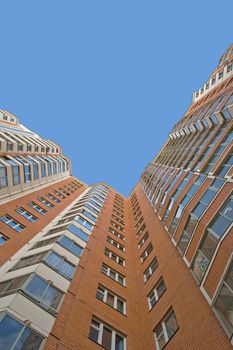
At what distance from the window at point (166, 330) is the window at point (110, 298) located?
9.15 feet

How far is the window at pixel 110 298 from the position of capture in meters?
16.5

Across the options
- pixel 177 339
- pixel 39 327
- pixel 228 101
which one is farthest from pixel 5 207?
pixel 228 101

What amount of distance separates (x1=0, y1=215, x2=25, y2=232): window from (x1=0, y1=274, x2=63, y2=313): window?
1137cm

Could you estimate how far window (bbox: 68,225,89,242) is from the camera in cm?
2231

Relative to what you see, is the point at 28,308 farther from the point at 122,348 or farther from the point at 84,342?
the point at 122,348

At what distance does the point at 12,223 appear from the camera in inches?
1019

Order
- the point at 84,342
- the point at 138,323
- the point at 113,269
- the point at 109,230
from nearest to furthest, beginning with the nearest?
the point at 84,342
the point at 138,323
the point at 113,269
the point at 109,230

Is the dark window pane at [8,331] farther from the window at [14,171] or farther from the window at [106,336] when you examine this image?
the window at [14,171]

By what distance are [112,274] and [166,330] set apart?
760 cm

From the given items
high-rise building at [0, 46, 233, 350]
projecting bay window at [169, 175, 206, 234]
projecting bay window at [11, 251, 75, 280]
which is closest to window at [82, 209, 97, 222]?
high-rise building at [0, 46, 233, 350]

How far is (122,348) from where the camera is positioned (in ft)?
43.1

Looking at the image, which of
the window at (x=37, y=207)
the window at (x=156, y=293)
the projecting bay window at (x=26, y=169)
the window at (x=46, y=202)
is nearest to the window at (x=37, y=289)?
the window at (x=156, y=293)

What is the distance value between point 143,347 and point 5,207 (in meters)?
18.8

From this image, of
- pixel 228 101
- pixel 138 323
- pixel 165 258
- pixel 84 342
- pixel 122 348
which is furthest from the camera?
pixel 228 101
